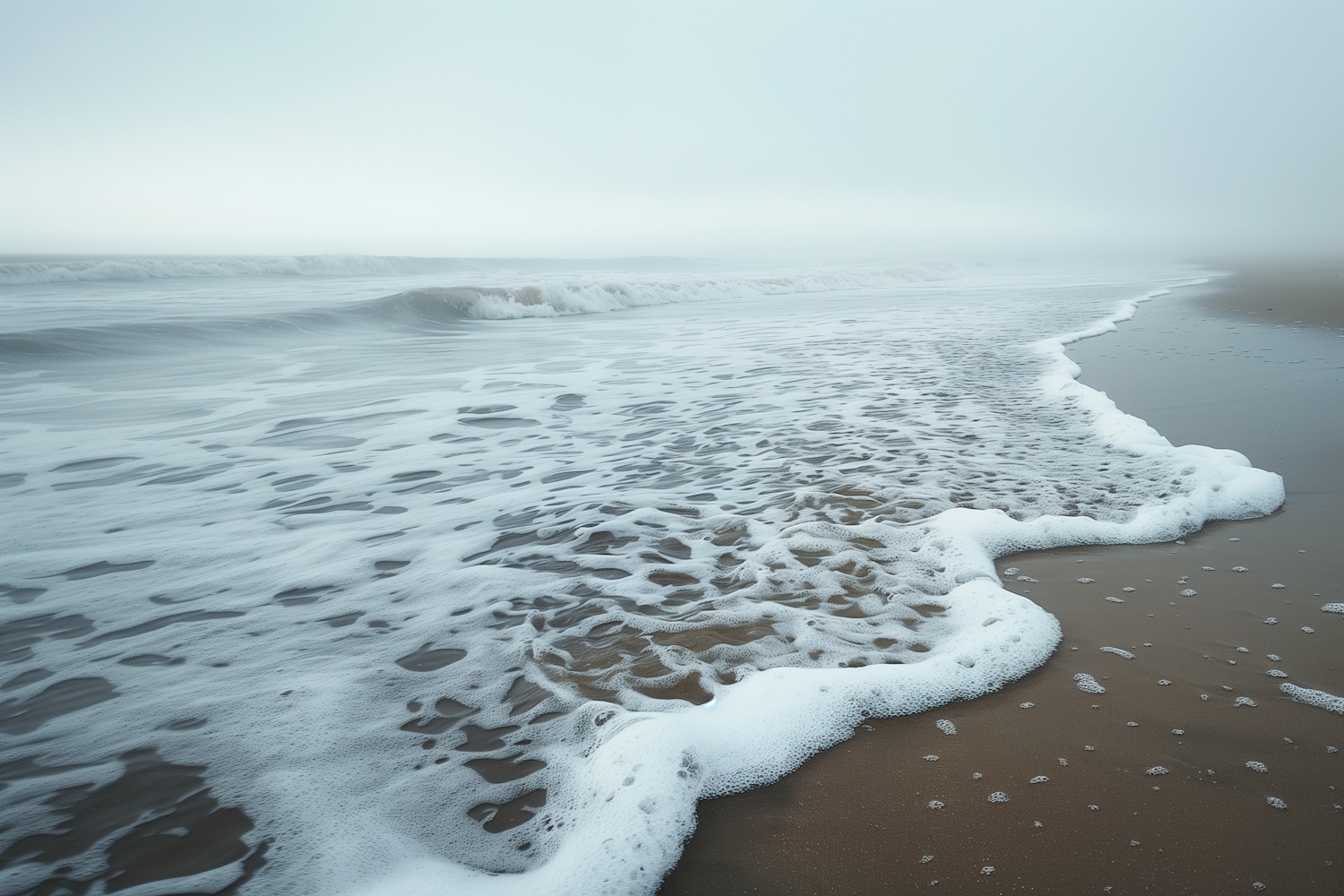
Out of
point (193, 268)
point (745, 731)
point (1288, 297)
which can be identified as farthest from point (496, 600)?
point (193, 268)

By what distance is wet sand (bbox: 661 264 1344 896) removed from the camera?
5.58 feet

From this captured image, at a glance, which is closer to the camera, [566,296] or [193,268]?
[566,296]

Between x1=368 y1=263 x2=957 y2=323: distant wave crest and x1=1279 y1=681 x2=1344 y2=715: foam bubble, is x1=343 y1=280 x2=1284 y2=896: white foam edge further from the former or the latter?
x1=368 y1=263 x2=957 y2=323: distant wave crest

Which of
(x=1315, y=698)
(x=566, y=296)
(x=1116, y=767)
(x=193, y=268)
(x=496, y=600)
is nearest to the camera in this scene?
(x=1116, y=767)

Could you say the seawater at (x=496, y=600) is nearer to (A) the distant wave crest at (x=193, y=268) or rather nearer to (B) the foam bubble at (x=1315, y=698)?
(B) the foam bubble at (x=1315, y=698)

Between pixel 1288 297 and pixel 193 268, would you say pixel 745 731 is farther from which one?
pixel 193 268

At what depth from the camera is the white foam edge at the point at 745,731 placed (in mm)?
1810

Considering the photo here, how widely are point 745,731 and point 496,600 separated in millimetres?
1432

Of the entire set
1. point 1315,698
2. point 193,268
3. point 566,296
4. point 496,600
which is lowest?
point 496,600

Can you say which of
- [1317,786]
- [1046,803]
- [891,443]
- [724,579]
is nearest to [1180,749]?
[1317,786]

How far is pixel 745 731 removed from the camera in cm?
227

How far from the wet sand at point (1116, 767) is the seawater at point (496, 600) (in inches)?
5.1

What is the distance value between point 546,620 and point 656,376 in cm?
600

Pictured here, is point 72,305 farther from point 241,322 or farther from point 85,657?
point 85,657
